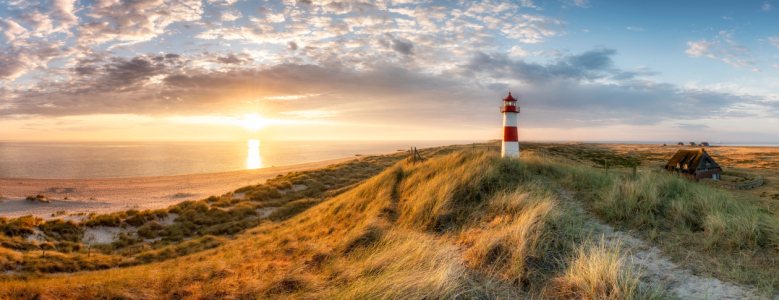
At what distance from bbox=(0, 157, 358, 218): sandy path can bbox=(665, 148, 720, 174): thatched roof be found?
47.8 metres

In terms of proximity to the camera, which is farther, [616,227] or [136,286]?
[136,286]

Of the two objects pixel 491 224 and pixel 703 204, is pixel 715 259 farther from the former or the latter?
pixel 491 224

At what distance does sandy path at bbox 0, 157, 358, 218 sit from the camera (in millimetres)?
26500

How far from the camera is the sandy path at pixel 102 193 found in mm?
26500

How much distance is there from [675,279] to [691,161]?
3231cm

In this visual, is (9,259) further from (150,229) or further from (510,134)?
(510,134)

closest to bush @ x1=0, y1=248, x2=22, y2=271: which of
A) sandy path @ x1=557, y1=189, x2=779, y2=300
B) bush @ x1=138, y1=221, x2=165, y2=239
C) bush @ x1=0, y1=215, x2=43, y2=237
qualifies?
bush @ x1=0, y1=215, x2=43, y2=237

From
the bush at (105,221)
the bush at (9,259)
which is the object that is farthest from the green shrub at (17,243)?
the bush at (105,221)

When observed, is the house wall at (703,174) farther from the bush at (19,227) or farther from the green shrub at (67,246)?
the bush at (19,227)

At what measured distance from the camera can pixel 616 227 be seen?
590cm

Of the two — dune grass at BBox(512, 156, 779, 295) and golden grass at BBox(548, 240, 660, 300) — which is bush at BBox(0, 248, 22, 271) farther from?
dune grass at BBox(512, 156, 779, 295)

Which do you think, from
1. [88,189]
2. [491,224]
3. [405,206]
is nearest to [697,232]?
[491,224]

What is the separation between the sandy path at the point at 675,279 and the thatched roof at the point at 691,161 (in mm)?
30286

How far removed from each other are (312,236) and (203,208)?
1762 cm
